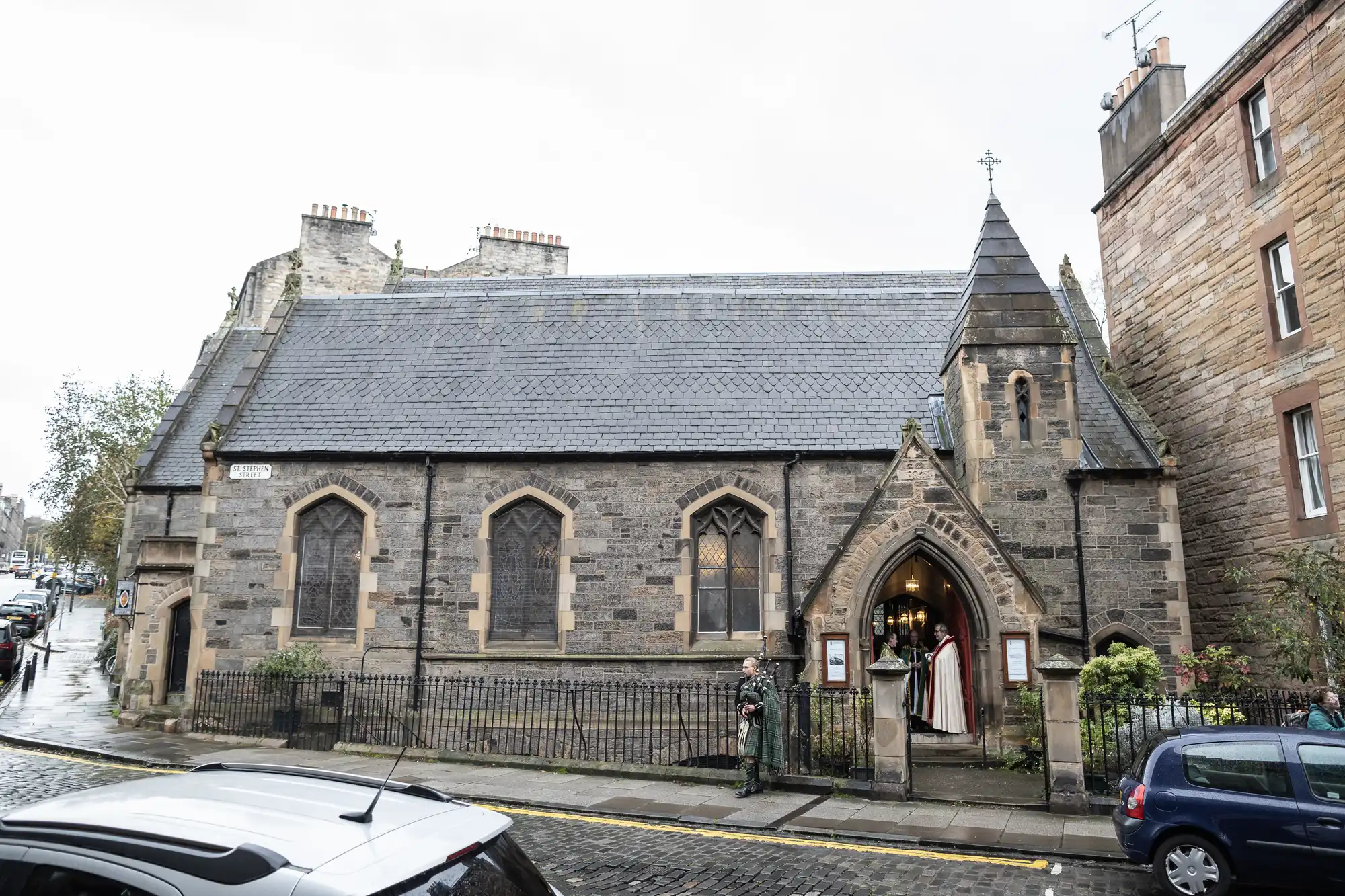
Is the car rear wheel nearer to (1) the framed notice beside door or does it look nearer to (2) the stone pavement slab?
(2) the stone pavement slab

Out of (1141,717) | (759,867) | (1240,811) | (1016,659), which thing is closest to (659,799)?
(759,867)

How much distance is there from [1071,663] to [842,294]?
497 inches

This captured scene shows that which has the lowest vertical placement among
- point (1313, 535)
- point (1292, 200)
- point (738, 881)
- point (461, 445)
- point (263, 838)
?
point (738, 881)

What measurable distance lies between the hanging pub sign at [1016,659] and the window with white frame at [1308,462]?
5556 mm

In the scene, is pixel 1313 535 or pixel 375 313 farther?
pixel 375 313

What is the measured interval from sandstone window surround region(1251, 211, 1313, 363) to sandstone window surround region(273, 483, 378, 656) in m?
16.9

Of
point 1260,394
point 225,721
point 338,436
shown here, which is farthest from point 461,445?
point 1260,394

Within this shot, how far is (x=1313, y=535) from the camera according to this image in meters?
14.7

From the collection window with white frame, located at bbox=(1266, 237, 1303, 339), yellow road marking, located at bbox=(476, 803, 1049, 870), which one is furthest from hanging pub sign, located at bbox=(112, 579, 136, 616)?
window with white frame, located at bbox=(1266, 237, 1303, 339)

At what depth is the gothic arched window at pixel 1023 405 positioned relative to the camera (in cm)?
1616

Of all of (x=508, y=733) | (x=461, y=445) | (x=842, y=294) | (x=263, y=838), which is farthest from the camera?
(x=842, y=294)

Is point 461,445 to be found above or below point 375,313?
below

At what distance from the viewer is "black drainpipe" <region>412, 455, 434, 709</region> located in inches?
666

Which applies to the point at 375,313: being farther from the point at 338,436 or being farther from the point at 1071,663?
the point at 1071,663
